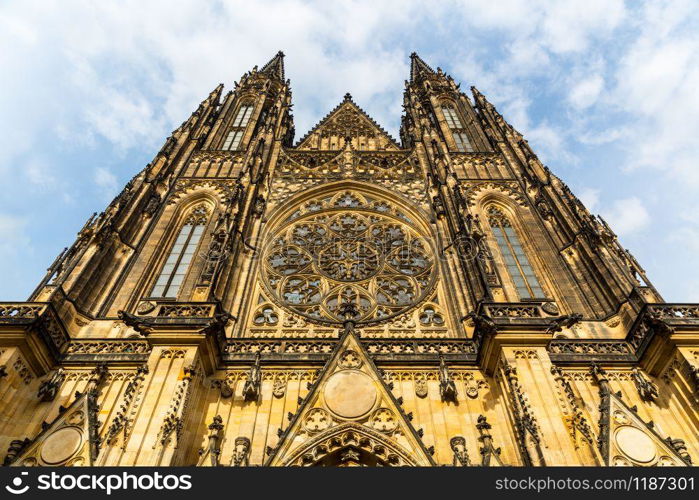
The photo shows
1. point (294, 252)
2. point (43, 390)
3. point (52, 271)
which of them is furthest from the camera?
point (294, 252)

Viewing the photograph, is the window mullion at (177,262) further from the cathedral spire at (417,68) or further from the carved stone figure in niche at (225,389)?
the cathedral spire at (417,68)

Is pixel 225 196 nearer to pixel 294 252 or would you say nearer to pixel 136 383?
pixel 294 252

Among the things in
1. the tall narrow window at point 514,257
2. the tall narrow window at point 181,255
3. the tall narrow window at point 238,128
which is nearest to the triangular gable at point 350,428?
the tall narrow window at point 514,257

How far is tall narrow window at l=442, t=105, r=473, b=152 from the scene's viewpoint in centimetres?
2083

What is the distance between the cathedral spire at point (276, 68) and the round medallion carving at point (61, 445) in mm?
23700

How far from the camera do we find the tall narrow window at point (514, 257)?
45.4ft

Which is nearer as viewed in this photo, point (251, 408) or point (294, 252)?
point (251, 408)

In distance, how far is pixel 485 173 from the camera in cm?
1862

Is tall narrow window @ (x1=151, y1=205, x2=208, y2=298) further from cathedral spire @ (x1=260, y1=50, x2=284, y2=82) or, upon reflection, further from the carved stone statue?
cathedral spire @ (x1=260, y1=50, x2=284, y2=82)

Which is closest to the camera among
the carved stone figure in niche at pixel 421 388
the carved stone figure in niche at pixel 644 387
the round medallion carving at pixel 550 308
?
the carved stone figure in niche at pixel 644 387

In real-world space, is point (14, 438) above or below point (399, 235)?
below

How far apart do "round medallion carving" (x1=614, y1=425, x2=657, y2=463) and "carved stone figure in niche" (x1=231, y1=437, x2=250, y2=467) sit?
23.2 ft
